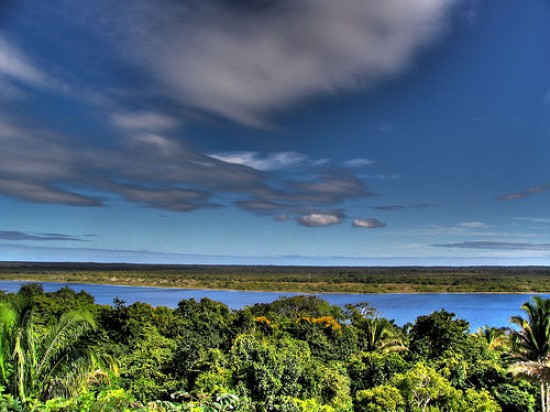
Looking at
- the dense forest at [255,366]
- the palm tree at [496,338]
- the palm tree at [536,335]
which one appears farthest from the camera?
the palm tree at [496,338]

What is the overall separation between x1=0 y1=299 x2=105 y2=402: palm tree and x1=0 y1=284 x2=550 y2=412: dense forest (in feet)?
0.06

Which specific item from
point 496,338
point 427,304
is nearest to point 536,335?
point 496,338

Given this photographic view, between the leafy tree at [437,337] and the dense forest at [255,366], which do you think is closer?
the dense forest at [255,366]

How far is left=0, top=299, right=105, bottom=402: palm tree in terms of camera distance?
7.32 metres

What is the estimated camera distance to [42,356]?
772 centimetres

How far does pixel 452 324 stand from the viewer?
23531 mm

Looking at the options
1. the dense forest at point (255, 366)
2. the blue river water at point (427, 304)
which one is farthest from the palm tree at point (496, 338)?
the blue river water at point (427, 304)

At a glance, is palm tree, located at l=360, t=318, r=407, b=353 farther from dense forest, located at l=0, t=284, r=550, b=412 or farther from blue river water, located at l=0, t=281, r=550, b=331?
blue river water, located at l=0, t=281, r=550, b=331

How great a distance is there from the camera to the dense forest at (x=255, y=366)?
7469 millimetres

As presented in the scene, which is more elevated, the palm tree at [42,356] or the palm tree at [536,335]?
the palm tree at [42,356]

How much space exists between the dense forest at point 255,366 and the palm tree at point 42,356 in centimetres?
2

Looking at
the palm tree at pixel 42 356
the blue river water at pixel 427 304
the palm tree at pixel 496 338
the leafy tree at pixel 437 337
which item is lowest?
the blue river water at pixel 427 304

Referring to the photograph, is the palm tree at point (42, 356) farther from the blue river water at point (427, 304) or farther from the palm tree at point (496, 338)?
the blue river water at point (427, 304)

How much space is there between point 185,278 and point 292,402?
136 m
